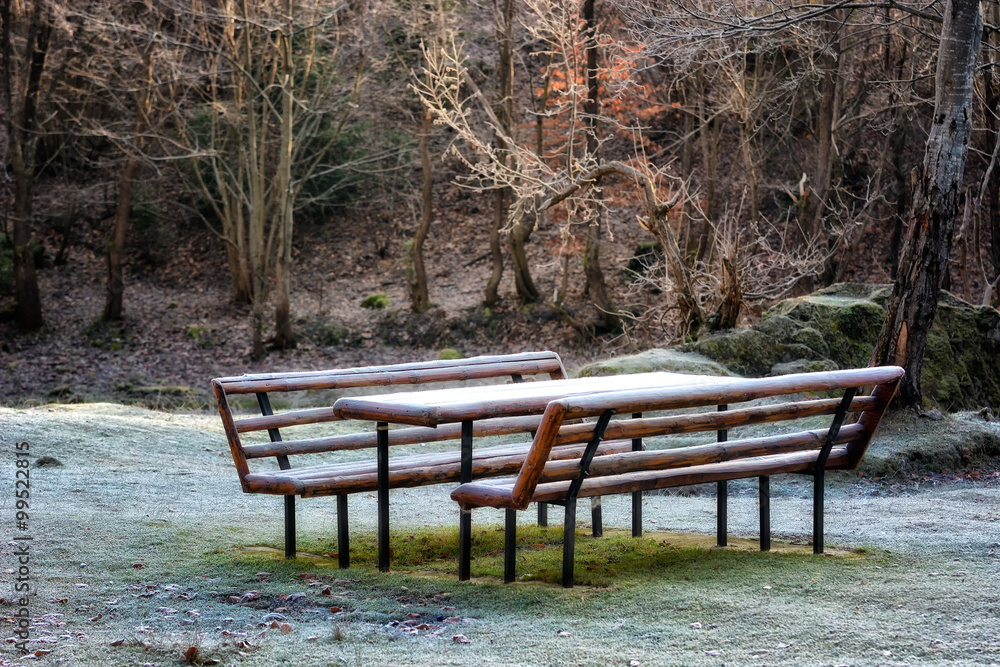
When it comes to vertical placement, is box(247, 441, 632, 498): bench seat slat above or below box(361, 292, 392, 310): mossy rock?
above

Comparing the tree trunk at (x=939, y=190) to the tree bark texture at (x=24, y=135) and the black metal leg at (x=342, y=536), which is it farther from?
the tree bark texture at (x=24, y=135)

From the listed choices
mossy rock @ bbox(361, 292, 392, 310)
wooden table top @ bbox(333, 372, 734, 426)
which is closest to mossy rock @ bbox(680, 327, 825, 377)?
wooden table top @ bbox(333, 372, 734, 426)

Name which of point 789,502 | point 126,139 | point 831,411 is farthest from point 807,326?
point 126,139

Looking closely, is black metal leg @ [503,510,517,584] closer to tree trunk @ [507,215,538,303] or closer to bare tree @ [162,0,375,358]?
bare tree @ [162,0,375,358]

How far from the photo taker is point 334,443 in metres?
5.23

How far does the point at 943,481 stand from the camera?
7.63 meters

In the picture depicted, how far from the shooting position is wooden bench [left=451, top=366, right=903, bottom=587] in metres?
4.00

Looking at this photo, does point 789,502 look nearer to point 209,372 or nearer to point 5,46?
point 209,372

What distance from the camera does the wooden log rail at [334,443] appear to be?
15.5 feet

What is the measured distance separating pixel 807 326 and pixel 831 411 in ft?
19.8

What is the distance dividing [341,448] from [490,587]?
1.42m

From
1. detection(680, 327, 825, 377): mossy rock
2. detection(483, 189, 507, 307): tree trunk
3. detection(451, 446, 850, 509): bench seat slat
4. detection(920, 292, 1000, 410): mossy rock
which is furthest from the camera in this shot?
detection(483, 189, 507, 307): tree trunk

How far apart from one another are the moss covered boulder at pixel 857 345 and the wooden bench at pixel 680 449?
518cm

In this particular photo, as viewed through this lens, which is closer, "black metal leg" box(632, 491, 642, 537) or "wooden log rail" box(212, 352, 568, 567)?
"wooden log rail" box(212, 352, 568, 567)
